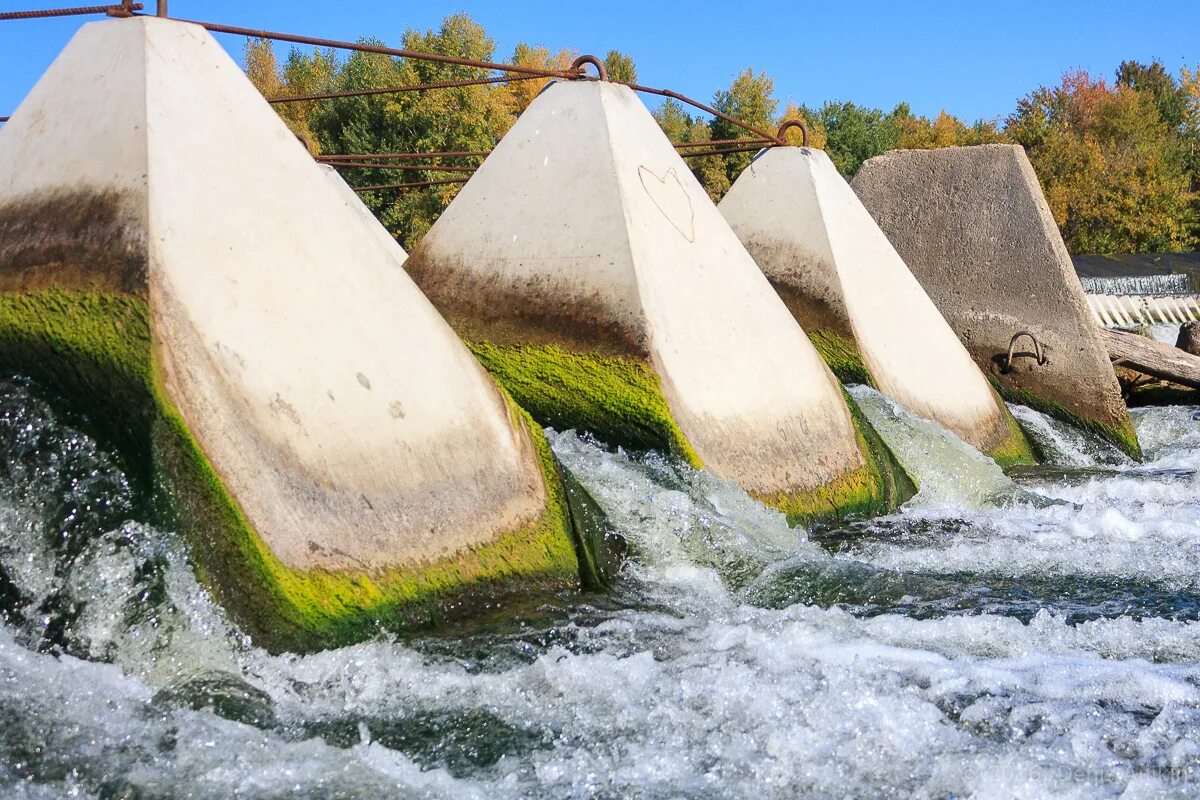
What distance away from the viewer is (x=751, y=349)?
19.7 ft

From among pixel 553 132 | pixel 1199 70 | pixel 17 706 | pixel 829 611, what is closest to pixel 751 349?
pixel 553 132

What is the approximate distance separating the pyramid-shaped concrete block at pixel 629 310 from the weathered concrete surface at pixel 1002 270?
3.48m

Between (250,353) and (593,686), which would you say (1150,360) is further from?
(250,353)

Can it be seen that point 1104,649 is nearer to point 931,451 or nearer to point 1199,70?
point 931,451

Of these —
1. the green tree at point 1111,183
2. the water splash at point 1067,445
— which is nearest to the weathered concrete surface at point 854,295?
the water splash at point 1067,445

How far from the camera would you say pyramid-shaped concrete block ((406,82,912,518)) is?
538cm

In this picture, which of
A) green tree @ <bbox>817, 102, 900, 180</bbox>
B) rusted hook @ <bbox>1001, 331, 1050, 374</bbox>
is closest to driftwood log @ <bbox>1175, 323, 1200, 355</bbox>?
rusted hook @ <bbox>1001, 331, 1050, 374</bbox>

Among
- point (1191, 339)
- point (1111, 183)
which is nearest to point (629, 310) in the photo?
point (1191, 339)

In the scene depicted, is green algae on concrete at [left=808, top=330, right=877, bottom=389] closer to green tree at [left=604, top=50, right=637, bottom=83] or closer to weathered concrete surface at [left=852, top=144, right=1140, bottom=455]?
weathered concrete surface at [left=852, top=144, right=1140, bottom=455]

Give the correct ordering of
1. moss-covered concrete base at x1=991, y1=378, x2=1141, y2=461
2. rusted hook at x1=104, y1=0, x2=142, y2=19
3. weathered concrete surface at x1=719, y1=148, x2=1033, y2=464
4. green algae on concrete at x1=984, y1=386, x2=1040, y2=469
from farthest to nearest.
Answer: moss-covered concrete base at x1=991, y1=378, x2=1141, y2=461, green algae on concrete at x1=984, y1=386, x2=1040, y2=469, weathered concrete surface at x1=719, y1=148, x2=1033, y2=464, rusted hook at x1=104, y1=0, x2=142, y2=19

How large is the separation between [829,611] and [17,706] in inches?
92.4

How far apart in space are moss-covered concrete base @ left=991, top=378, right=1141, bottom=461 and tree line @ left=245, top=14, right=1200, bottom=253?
11.9m

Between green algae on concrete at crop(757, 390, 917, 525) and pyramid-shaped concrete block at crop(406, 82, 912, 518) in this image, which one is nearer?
pyramid-shaped concrete block at crop(406, 82, 912, 518)

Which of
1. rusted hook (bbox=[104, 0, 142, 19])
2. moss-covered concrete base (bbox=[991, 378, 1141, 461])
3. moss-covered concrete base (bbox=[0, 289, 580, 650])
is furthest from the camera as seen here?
moss-covered concrete base (bbox=[991, 378, 1141, 461])
